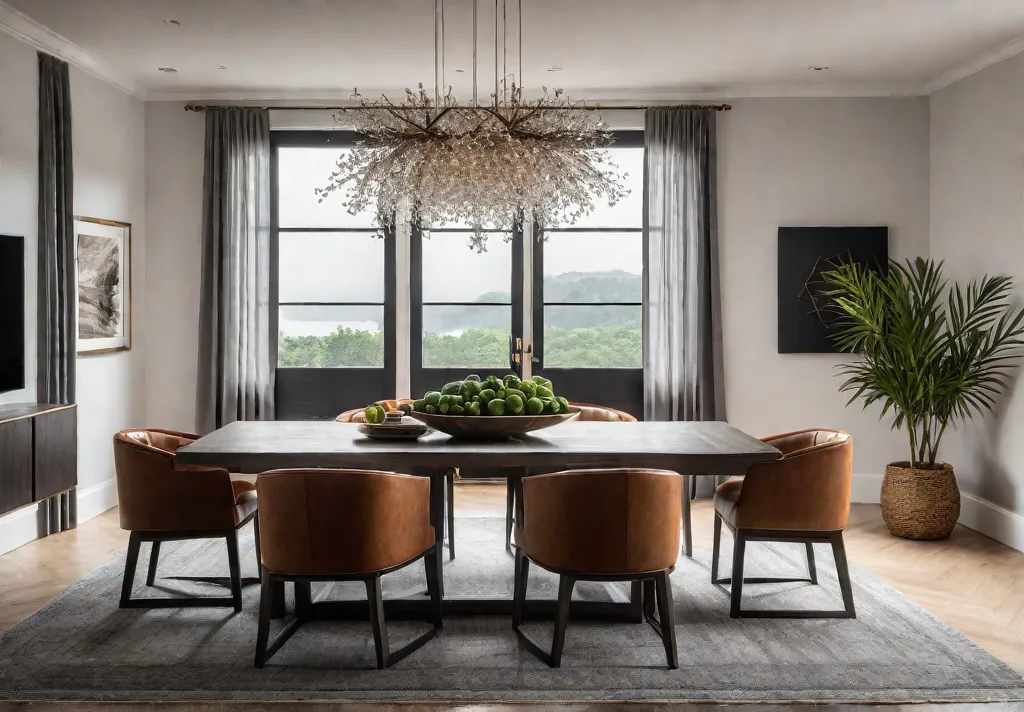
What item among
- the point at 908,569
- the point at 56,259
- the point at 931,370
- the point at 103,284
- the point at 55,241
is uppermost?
the point at 55,241

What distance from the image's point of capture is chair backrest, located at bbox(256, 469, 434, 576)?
282 centimetres

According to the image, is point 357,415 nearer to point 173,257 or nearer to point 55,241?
point 55,241

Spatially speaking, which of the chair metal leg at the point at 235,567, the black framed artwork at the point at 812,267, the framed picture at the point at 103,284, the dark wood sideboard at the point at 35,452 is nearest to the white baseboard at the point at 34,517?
the dark wood sideboard at the point at 35,452

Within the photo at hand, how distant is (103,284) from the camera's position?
537cm

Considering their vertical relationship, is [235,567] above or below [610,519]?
below

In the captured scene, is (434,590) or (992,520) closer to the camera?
(434,590)

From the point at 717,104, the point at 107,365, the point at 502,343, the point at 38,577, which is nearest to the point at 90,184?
the point at 107,365

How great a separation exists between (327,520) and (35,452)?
2.16 meters

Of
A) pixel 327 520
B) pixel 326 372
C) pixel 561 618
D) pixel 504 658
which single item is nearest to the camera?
pixel 327 520

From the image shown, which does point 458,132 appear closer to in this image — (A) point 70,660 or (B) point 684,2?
(B) point 684,2

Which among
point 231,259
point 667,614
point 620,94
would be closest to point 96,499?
point 231,259

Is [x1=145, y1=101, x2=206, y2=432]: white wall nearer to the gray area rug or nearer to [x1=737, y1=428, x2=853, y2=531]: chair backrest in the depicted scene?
the gray area rug

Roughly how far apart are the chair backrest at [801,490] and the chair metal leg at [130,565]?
8.32 feet

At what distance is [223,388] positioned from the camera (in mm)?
5781
